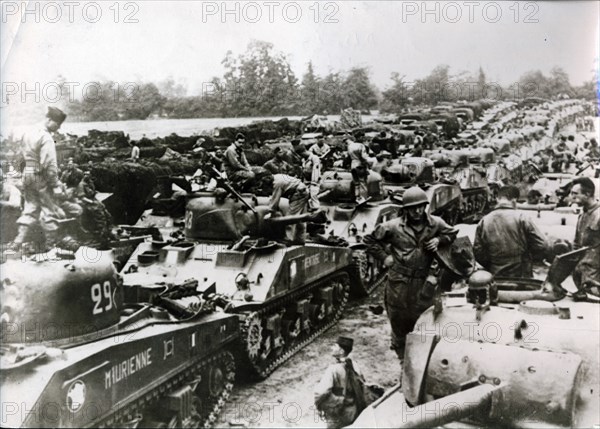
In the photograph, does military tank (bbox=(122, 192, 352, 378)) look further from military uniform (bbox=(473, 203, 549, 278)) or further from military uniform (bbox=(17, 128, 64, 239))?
military uniform (bbox=(473, 203, 549, 278))

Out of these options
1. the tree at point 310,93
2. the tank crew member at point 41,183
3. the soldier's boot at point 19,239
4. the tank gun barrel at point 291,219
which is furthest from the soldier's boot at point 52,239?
the tree at point 310,93

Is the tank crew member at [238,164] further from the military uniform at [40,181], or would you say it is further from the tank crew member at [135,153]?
the military uniform at [40,181]

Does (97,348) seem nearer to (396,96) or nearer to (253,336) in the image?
(253,336)

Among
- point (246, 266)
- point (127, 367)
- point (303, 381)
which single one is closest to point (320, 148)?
point (246, 266)

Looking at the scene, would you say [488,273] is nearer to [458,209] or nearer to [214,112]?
[458,209]

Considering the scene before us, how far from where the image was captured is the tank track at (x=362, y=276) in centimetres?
797

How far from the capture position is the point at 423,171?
8.09 metres

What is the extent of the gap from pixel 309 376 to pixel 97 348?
237 centimetres

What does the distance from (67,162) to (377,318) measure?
10.8 feet

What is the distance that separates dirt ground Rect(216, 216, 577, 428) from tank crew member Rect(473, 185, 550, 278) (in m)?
0.11

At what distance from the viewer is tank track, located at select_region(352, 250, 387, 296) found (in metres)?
7.97

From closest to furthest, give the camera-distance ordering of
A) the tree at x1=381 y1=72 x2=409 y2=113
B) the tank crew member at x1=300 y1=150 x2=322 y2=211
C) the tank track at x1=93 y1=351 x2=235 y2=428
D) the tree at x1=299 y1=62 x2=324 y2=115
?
the tank track at x1=93 y1=351 x2=235 y2=428
the tree at x1=299 y1=62 x2=324 y2=115
the tree at x1=381 y1=72 x2=409 y2=113
the tank crew member at x1=300 y1=150 x2=322 y2=211

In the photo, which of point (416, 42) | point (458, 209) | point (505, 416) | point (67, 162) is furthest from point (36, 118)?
point (505, 416)

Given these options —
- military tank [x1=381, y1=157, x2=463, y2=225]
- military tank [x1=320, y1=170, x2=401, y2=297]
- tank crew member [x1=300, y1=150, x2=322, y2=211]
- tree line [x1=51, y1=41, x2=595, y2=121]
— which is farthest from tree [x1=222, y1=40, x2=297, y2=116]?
military tank [x1=381, y1=157, x2=463, y2=225]
